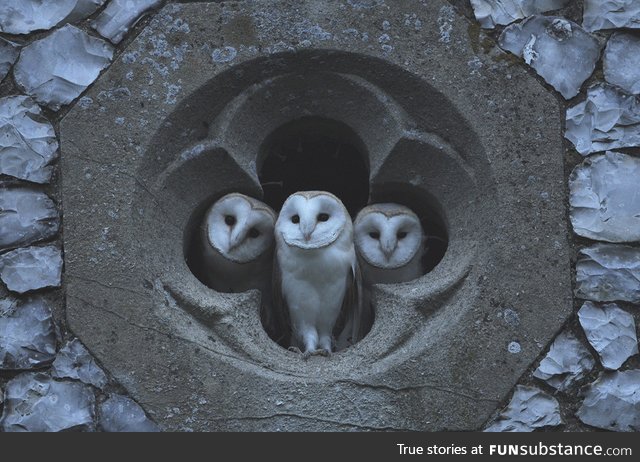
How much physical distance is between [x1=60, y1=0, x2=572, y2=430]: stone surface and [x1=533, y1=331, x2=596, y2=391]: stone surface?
45 mm

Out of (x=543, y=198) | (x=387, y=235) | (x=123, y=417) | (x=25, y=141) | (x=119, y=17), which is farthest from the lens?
(x=387, y=235)

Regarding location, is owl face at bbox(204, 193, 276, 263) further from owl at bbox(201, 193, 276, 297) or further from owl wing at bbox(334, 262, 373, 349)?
owl wing at bbox(334, 262, 373, 349)

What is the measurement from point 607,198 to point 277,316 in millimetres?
1148

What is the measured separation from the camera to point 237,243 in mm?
5242

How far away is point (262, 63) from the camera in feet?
16.9

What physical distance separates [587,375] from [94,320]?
148cm

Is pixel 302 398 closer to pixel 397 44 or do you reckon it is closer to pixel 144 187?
pixel 144 187

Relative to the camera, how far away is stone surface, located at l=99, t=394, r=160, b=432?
15.4 feet

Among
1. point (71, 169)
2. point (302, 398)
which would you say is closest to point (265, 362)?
point (302, 398)

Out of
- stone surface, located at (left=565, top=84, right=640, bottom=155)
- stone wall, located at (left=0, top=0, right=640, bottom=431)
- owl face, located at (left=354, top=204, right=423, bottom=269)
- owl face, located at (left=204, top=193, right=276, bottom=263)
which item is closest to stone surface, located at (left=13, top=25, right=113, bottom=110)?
stone wall, located at (left=0, top=0, right=640, bottom=431)

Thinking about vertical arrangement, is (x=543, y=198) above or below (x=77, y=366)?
above

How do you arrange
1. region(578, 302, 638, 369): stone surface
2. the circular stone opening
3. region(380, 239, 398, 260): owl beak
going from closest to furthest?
1. region(578, 302, 638, 369): stone surface
2. region(380, 239, 398, 260): owl beak
3. the circular stone opening

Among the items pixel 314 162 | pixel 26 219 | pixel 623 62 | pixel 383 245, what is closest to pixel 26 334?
pixel 26 219

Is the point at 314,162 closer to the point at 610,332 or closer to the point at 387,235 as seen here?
the point at 387,235
